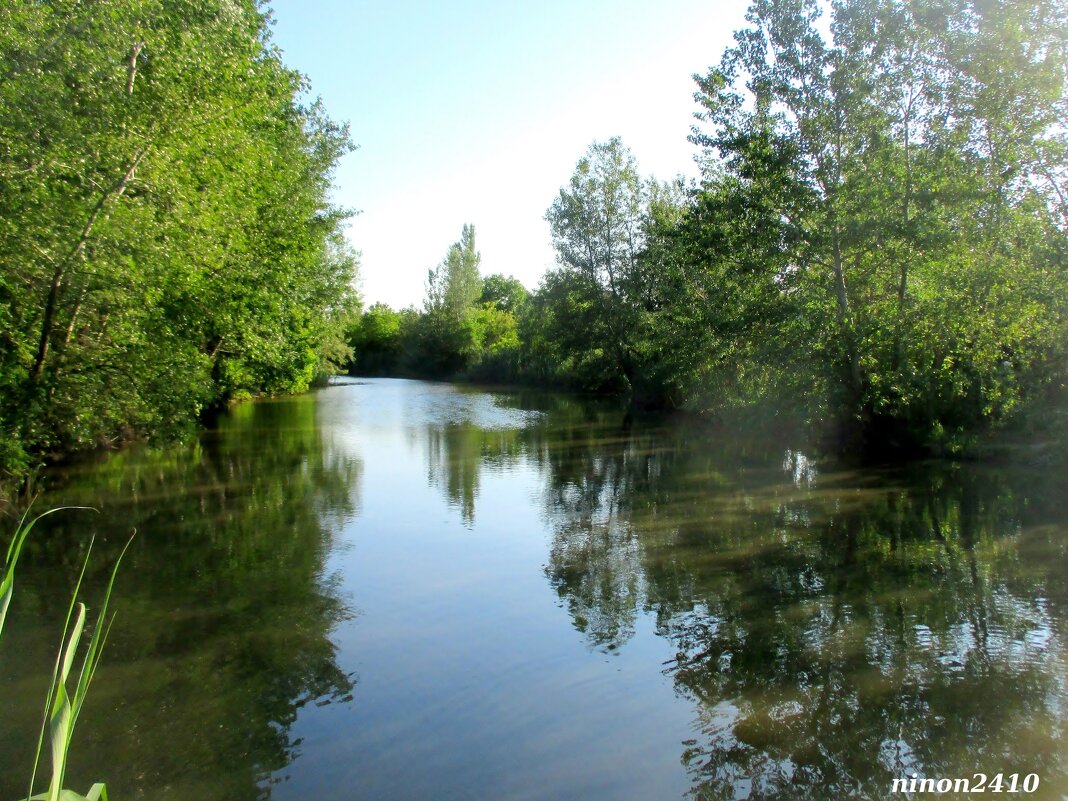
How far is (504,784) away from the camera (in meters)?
5.11

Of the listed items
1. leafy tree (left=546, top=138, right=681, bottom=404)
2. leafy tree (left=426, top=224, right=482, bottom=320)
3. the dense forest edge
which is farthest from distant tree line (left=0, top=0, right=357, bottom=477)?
leafy tree (left=426, top=224, right=482, bottom=320)

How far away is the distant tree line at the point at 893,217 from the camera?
15.8 meters

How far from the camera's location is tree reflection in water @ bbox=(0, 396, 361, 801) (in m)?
5.37

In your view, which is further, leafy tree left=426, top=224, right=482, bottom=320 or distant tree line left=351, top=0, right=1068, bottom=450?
leafy tree left=426, top=224, right=482, bottom=320

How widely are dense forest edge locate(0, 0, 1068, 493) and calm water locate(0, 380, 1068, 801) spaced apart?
2812 millimetres

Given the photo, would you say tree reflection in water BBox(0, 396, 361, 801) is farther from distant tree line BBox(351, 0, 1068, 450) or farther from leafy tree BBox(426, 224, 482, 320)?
leafy tree BBox(426, 224, 482, 320)

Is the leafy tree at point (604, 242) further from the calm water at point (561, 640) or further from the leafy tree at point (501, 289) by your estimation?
the leafy tree at point (501, 289)

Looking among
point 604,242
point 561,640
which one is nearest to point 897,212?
point 561,640

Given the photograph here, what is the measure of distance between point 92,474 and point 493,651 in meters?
13.3

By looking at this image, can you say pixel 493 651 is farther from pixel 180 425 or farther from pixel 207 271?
pixel 207 271

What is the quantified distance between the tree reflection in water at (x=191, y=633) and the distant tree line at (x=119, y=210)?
1.89 metres

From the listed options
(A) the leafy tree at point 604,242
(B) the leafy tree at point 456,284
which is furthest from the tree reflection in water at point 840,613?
(B) the leafy tree at point 456,284

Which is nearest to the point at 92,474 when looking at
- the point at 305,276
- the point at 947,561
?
the point at 305,276

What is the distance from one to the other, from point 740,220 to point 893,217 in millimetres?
3522
